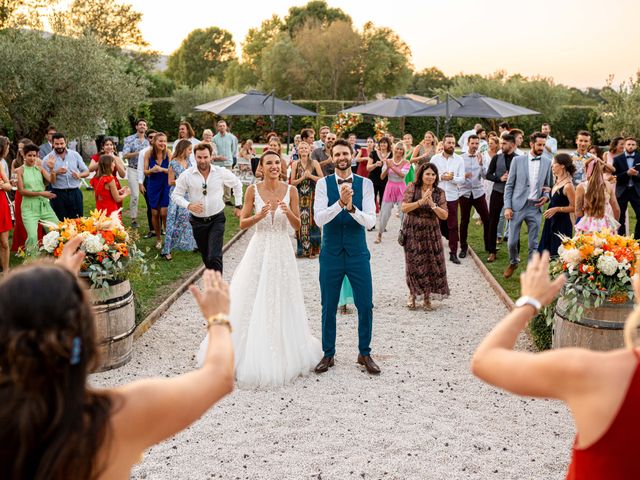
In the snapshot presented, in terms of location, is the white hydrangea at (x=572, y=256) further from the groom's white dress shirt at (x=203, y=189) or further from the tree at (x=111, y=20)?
the tree at (x=111, y=20)

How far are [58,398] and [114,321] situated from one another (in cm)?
474

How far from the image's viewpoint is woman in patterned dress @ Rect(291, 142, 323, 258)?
37.2ft

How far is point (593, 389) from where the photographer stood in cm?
182

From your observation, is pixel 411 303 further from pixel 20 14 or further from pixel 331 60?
pixel 331 60

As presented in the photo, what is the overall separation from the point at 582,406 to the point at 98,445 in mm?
1352

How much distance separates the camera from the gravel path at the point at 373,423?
4508 mm

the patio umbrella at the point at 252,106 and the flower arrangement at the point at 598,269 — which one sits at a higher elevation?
the patio umbrella at the point at 252,106

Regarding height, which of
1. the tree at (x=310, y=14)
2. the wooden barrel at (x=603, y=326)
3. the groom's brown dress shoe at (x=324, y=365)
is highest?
the tree at (x=310, y=14)

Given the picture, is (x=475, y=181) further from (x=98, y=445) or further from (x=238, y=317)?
(x=98, y=445)

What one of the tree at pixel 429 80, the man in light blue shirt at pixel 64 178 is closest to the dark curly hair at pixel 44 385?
the man in light blue shirt at pixel 64 178

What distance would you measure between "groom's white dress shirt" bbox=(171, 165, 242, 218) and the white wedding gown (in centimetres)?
218

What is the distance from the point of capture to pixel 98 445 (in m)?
1.72

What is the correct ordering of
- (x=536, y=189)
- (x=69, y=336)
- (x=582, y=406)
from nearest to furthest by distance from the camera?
(x=69, y=336)
(x=582, y=406)
(x=536, y=189)

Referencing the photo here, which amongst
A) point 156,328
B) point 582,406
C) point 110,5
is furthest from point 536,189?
point 110,5
